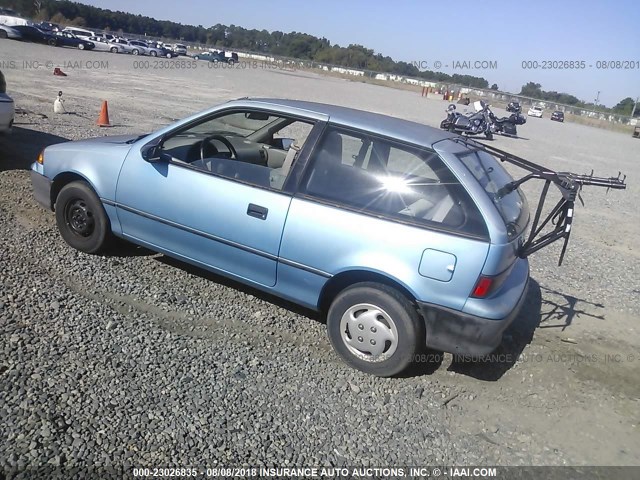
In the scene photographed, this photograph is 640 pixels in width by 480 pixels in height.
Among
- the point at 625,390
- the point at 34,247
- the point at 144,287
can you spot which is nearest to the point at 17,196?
the point at 34,247

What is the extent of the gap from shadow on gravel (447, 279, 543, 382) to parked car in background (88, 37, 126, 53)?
53.0m

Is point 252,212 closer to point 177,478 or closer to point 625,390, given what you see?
point 177,478

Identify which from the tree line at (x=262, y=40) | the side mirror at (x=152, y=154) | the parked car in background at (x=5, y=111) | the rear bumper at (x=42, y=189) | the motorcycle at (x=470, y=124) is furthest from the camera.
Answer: the tree line at (x=262, y=40)

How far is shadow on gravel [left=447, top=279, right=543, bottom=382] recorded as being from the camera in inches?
157

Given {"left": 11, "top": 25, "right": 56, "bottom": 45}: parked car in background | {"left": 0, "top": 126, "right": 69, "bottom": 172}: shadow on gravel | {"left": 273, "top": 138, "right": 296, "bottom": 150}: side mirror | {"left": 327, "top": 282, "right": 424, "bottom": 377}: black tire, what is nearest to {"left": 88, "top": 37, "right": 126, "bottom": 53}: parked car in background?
{"left": 11, "top": 25, "right": 56, "bottom": 45}: parked car in background

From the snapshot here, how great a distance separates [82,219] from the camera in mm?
4715

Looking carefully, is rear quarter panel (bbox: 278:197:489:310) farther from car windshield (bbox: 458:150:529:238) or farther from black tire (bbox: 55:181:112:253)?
black tire (bbox: 55:181:112:253)

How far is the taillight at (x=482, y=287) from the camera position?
3.32 meters

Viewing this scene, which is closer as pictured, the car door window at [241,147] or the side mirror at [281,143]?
the car door window at [241,147]

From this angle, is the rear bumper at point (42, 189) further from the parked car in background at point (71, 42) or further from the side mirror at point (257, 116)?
the parked car in background at point (71, 42)

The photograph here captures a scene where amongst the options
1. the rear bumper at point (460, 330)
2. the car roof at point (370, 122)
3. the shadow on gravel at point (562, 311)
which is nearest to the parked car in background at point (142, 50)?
the car roof at point (370, 122)

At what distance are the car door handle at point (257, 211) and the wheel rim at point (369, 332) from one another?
93cm

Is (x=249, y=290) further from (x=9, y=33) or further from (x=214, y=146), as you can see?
(x=9, y=33)

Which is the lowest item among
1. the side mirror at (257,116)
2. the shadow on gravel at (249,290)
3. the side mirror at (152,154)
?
the shadow on gravel at (249,290)
